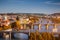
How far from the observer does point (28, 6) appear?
5.39ft

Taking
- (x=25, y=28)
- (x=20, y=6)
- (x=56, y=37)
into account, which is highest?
(x=20, y=6)

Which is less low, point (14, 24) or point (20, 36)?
point (14, 24)

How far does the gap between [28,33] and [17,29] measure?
15 centimetres

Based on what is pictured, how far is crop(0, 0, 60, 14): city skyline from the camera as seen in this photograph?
5.36 ft

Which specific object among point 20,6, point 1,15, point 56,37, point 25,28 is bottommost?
point 56,37

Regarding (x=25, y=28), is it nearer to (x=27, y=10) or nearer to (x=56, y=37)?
(x=27, y=10)

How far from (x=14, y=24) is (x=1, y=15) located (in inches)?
8.1

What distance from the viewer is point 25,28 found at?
1633mm

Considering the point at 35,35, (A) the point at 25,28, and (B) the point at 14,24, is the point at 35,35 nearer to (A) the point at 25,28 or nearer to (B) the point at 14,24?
(A) the point at 25,28

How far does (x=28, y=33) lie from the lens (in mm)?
1619

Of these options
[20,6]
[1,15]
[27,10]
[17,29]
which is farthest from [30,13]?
[1,15]

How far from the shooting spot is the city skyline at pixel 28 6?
1.63m

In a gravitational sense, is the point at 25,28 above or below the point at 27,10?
below

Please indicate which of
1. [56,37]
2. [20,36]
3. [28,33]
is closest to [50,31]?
[56,37]
